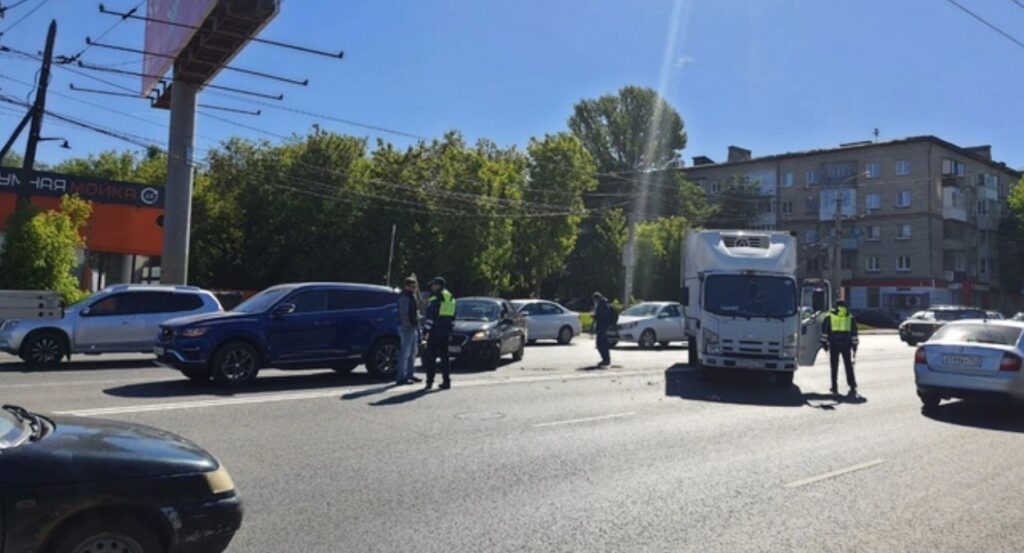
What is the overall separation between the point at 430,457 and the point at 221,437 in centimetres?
237

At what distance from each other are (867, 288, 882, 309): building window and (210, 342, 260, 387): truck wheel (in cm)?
6013

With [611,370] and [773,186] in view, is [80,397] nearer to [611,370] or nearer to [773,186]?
[611,370]

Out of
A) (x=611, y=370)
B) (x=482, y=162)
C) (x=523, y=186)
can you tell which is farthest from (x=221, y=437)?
(x=523, y=186)

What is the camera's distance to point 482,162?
43469 millimetres

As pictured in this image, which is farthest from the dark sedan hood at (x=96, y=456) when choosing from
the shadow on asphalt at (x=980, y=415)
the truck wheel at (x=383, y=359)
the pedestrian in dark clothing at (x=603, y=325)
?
the pedestrian in dark clothing at (x=603, y=325)

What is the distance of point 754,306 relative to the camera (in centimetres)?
1499

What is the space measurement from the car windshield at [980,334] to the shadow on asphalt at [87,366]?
14.3 meters

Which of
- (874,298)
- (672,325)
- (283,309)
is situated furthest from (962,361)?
(874,298)

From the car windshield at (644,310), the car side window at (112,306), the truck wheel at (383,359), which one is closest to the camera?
the truck wheel at (383,359)

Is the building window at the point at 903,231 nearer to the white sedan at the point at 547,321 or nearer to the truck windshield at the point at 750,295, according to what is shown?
the white sedan at the point at 547,321

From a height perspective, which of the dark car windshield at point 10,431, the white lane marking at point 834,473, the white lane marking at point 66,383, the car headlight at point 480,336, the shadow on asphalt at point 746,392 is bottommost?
the white lane marking at point 834,473

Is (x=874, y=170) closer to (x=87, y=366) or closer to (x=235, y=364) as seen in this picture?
(x=87, y=366)

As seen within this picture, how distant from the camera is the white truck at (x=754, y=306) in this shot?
14.7m

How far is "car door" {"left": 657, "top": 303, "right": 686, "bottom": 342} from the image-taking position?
25984 mm
